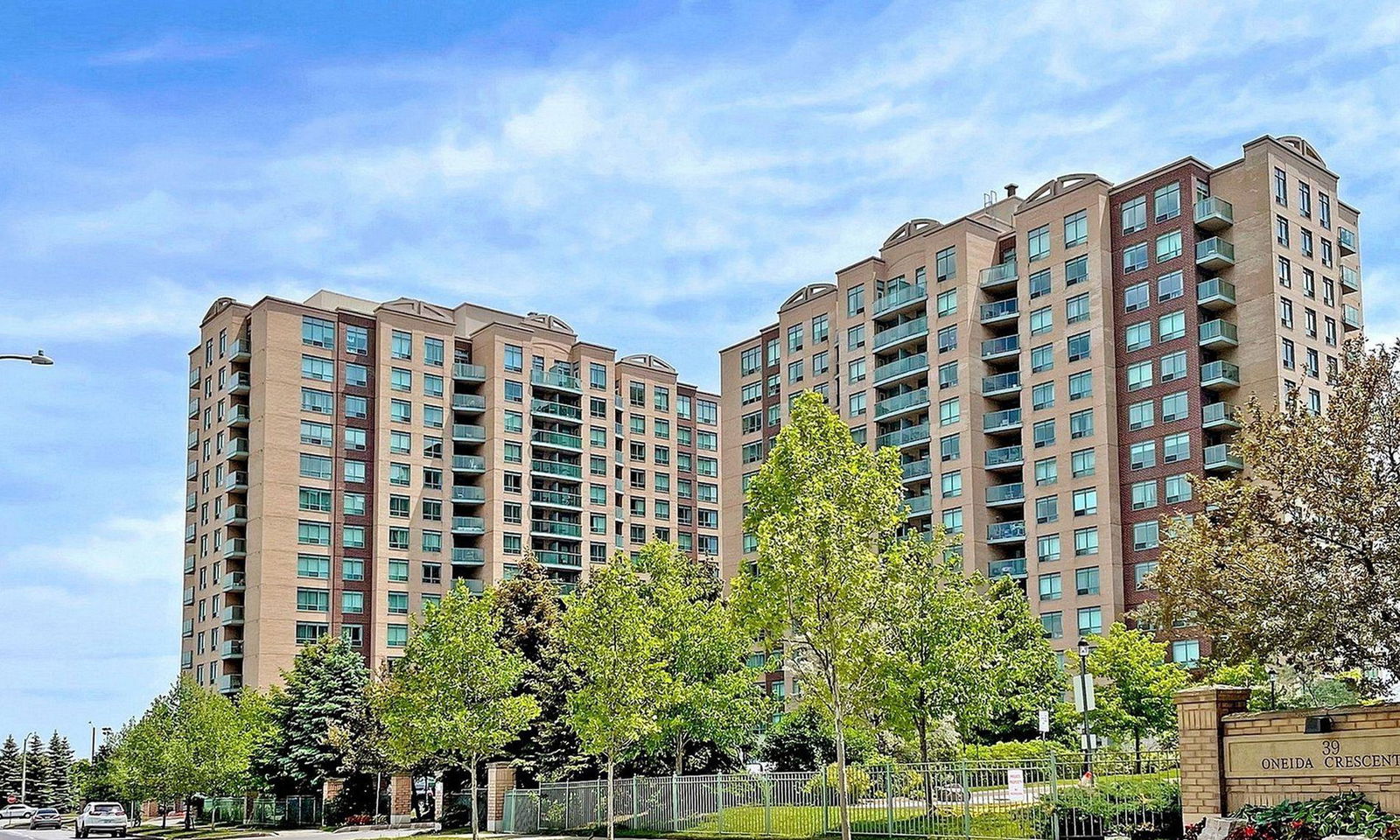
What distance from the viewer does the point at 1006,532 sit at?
88000 mm

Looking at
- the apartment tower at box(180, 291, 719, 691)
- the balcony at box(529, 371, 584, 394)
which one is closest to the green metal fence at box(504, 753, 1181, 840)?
the apartment tower at box(180, 291, 719, 691)

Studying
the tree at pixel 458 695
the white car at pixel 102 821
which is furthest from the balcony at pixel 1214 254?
the white car at pixel 102 821

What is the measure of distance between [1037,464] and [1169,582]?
56.6m

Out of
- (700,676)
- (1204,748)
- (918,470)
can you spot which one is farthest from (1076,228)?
(1204,748)

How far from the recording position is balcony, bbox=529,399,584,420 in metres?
115

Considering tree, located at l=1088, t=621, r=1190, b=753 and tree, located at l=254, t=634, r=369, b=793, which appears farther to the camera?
tree, located at l=254, t=634, r=369, b=793

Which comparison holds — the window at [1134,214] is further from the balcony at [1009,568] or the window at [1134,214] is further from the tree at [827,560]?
the tree at [827,560]

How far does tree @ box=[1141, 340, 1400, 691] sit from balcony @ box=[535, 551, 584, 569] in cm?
8628

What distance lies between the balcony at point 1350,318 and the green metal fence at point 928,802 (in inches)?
2099

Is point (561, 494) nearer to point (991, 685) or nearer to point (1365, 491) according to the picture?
point (991, 685)

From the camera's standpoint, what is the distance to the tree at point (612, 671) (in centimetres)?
4294

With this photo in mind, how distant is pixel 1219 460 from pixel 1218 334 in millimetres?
7017

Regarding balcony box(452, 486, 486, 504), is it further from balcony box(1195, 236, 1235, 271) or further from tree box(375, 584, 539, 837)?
tree box(375, 584, 539, 837)

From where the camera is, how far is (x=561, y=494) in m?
115
